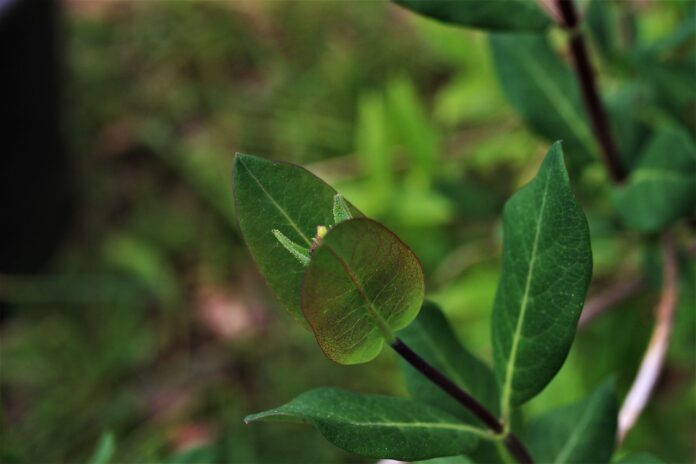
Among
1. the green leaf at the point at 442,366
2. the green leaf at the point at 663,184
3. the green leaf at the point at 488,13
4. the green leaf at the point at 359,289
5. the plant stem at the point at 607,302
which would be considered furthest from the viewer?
the plant stem at the point at 607,302

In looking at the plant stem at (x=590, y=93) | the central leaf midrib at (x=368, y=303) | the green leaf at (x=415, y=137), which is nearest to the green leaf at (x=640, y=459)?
the central leaf midrib at (x=368, y=303)

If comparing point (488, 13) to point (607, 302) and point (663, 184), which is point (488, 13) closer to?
point (663, 184)

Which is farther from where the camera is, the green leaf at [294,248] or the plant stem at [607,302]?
the plant stem at [607,302]

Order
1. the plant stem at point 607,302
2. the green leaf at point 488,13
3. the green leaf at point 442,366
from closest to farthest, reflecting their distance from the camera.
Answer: the green leaf at point 442,366 < the green leaf at point 488,13 < the plant stem at point 607,302

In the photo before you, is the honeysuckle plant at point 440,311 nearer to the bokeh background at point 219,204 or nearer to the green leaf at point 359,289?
the green leaf at point 359,289

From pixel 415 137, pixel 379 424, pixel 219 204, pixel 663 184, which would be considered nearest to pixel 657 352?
pixel 663 184
